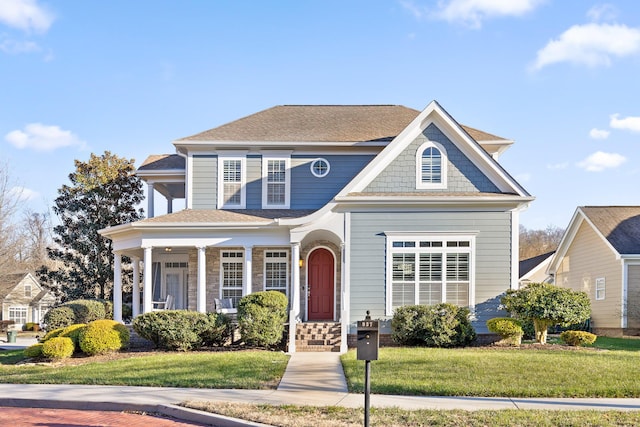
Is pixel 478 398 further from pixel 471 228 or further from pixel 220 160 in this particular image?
pixel 220 160

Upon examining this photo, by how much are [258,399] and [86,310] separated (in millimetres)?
12700

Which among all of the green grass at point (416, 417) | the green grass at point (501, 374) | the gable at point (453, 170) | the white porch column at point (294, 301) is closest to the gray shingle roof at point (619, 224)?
the gable at point (453, 170)

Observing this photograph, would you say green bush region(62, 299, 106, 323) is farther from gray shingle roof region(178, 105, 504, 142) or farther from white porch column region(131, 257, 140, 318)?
gray shingle roof region(178, 105, 504, 142)

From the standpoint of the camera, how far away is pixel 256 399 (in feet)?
34.8

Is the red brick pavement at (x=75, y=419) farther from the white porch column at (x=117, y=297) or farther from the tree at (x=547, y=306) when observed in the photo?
the tree at (x=547, y=306)

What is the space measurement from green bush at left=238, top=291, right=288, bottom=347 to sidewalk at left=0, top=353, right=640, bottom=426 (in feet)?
15.2

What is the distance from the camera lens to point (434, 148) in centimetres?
1895

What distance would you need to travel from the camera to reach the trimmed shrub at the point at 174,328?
16719 mm

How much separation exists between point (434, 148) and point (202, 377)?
9.84 metres

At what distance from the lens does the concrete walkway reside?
9984mm

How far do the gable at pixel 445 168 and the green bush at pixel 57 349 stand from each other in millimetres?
8944

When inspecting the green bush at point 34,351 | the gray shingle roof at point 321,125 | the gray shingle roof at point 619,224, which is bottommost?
the green bush at point 34,351

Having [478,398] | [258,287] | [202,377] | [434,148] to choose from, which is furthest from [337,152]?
[478,398]

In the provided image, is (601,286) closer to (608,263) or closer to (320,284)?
(608,263)
